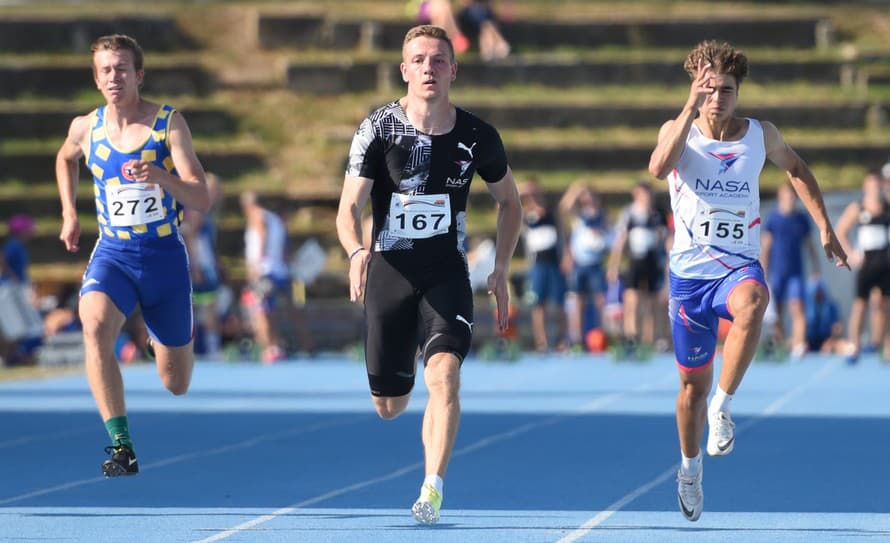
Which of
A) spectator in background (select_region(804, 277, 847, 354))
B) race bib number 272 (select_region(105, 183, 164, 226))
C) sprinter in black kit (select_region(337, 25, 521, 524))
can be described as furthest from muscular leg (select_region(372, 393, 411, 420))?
spectator in background (select_region(804, 277, 847, 354))

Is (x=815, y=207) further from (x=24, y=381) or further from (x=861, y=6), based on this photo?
(x=861, y=6)

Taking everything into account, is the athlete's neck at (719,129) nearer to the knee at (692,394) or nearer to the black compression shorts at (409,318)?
the knee at (692,394)

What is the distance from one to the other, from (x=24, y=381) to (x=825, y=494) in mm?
10790

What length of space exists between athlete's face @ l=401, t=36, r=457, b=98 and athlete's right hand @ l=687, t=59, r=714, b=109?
3.39 feet

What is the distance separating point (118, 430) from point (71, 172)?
1.47m

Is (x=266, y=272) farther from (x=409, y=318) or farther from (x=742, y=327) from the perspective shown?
(x=742, y=327)

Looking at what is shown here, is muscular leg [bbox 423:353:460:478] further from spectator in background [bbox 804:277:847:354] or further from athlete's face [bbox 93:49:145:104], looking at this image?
spectator in background [bbox 804:277:847:354]

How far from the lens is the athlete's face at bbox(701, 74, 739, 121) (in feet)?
24.7

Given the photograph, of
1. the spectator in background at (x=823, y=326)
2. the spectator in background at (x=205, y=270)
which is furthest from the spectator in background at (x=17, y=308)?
the spectator in background at (x=823, y=326)

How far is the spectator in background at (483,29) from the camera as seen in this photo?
97.6 ft

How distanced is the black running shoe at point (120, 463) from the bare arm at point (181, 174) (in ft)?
3.95

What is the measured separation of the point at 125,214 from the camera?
841 centimetres

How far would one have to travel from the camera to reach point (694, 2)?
1382 inches

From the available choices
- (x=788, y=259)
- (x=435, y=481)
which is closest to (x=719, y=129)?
(x=435, y=481)
